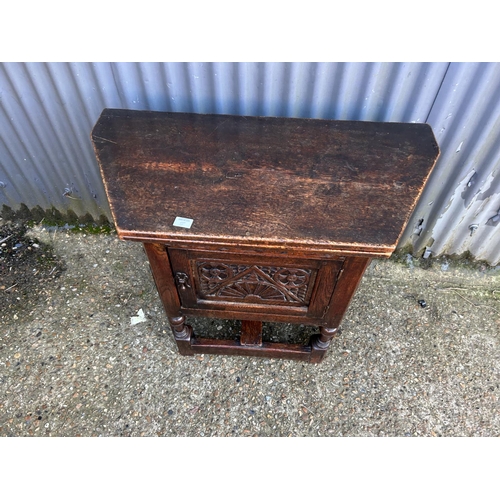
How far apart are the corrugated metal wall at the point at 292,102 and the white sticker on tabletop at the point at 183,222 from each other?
27.9 inches

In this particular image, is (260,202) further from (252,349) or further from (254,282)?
(252,349)

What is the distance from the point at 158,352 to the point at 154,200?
90 cm

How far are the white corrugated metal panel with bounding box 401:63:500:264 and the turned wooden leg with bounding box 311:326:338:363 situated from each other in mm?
833

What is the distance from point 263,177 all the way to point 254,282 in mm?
351

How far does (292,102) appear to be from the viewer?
153cm

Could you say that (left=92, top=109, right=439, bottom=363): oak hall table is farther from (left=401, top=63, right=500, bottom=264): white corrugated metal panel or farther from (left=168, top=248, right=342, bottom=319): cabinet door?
(left=401, top=63, right=500, bottom=264): white corrugated metal panel

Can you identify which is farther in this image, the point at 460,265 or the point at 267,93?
the point at 460,265

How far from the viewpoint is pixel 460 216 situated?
188 cm

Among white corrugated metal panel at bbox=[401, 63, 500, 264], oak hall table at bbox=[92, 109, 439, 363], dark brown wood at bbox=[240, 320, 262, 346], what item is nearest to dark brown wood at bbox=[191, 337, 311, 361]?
dark brown wood at bbox=[240, 320, 262, 346]

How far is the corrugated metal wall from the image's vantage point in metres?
1.44

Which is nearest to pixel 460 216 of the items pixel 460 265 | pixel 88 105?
pixel 460 265

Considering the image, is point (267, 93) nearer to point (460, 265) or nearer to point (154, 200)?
point (154, 200)
